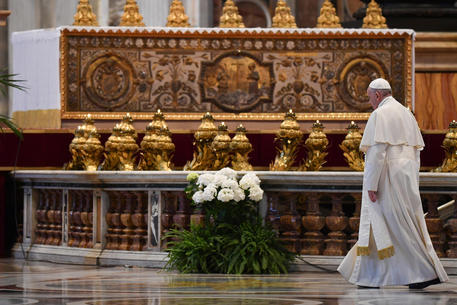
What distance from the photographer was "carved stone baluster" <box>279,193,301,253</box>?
10.8 meters

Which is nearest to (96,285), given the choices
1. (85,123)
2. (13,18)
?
(85,123)

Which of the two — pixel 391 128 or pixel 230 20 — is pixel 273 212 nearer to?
pixel 391 128

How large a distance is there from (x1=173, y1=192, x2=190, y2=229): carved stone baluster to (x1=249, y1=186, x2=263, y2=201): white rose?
2.93 feet

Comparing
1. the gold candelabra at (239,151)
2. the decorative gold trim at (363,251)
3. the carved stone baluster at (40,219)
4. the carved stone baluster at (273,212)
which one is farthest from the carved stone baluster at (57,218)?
the decorative gold trim at (363,251)

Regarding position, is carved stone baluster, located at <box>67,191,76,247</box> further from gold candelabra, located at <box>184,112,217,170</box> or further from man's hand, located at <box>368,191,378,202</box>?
man's hand, located at <box>368,191,378,202</box>

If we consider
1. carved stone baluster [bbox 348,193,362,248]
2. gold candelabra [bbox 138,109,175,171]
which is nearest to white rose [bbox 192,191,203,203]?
carved stone baluster [bbox 348,193,362,248]

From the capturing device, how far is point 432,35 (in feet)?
55.7

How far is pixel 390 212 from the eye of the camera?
8930mm

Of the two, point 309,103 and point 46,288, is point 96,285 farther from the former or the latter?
point 309,103

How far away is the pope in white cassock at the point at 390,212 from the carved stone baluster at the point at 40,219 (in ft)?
14.2

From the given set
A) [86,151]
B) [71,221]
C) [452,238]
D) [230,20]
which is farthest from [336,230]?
[230,20]

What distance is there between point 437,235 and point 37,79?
6371mm

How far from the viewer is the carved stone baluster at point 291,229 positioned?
424 inches

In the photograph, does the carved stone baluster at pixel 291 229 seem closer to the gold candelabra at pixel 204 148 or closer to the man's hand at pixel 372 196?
the gold candelabra at pixel 204 148
